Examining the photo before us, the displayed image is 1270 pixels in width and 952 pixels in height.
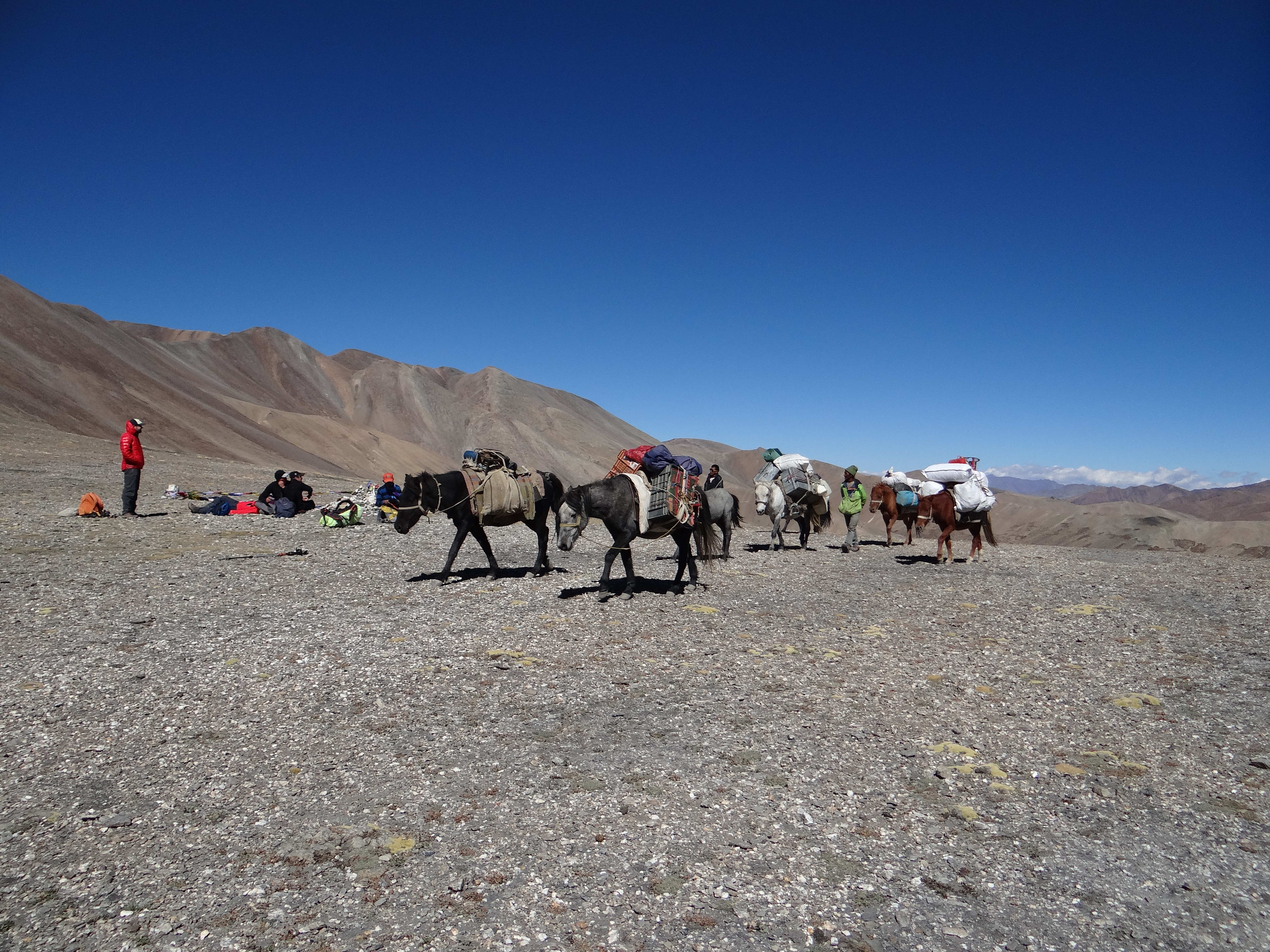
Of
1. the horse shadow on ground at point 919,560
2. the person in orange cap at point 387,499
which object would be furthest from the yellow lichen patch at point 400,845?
the horse shadow on ground at point 919,560

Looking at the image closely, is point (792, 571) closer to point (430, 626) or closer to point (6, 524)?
point (430, 626)

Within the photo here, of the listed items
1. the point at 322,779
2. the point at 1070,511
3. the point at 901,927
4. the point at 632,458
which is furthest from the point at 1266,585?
the point at 1070,511

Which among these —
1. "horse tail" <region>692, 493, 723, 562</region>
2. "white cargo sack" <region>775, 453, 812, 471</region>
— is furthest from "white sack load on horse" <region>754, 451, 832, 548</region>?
"horse tail" <region>692, 493, 723, 562</region>

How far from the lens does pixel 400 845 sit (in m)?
4.28

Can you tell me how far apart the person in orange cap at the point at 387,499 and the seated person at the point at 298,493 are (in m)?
1.87

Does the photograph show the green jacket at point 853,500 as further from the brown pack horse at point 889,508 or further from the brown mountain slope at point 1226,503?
the brown mountain slope at point 1226,503

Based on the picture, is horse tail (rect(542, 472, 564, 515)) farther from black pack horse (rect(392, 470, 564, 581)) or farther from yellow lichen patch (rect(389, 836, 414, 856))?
yellow lichen patch (rect(389, 836, 414, 856))

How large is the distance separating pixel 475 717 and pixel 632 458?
6.04 meters

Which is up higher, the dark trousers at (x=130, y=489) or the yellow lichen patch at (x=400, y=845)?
the dark trousers at (x=130, y=489)

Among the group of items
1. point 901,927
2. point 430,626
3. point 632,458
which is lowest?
point 901,927

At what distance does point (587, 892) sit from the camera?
3.89m

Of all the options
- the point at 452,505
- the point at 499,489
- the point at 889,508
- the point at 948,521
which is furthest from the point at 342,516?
the point at 948,521

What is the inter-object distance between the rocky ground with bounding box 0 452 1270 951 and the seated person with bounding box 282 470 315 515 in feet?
29.8

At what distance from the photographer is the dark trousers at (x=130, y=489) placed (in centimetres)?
1686
